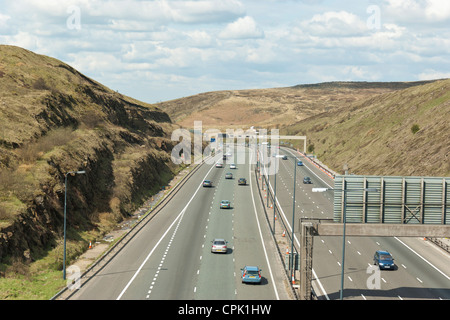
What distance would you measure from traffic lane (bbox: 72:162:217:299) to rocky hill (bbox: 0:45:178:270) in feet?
14.1

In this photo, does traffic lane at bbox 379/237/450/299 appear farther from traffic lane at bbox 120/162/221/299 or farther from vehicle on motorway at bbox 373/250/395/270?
traffic lane at bbox 120/162/221/299

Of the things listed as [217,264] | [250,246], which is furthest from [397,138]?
[217,264]

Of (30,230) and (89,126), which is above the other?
(89,126)

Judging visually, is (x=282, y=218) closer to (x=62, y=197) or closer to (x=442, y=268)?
(x=442, y=268)

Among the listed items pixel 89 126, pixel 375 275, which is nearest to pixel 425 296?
pixel 375 275

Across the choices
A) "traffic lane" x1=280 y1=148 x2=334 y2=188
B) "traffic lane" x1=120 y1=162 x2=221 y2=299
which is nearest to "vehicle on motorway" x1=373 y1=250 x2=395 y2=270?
"traffic lane" x1=120 y1=162 x2=221 y2=299

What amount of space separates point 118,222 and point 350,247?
2689 centimetres

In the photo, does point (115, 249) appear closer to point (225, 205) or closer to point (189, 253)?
point (189, 253)

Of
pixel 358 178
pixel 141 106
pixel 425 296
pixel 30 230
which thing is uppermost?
pixel 141 106

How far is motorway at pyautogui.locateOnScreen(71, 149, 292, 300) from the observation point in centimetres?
3803

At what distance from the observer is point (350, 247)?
55.5 meters

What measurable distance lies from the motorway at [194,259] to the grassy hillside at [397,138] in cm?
3225

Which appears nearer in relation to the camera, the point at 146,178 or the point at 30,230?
the point at 30,230

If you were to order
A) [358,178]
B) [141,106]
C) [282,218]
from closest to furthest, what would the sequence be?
[358,178]
[282,218]
[141,106]
